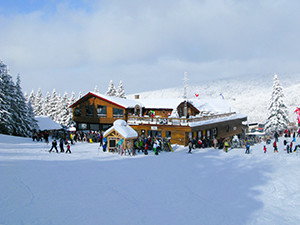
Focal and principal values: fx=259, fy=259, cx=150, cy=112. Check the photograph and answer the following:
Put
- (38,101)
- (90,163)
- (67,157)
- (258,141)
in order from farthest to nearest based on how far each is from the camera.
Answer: (38,101)
(258,141)
(67,157)
(90,163)

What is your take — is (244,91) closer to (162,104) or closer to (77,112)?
(162,104)

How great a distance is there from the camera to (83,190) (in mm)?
11438

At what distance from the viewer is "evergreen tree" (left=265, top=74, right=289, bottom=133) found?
43.4 metres

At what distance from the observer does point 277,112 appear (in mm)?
43656

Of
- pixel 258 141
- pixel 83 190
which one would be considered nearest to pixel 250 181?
pixel 83 190

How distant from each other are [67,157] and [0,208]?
10251mm

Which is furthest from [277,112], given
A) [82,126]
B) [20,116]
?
[20,116]

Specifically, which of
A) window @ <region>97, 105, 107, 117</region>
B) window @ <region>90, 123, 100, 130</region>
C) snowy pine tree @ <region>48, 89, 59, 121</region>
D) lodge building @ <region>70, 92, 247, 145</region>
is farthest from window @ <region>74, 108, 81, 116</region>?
snowy pine tree @ <region>48, 89, 59, 121</region>

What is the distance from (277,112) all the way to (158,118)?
79.8ft

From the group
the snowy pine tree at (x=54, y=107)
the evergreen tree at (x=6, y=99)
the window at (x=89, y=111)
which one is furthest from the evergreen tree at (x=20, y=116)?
the snowy pine tree at (x=54, y=107)

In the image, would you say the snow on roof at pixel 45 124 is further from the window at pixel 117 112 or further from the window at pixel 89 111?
the window at pixel 117 112

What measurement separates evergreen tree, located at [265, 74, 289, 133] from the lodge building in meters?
5.11

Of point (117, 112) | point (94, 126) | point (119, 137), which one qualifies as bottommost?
point (119, 137)

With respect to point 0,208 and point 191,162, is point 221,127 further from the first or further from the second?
point 0,208
